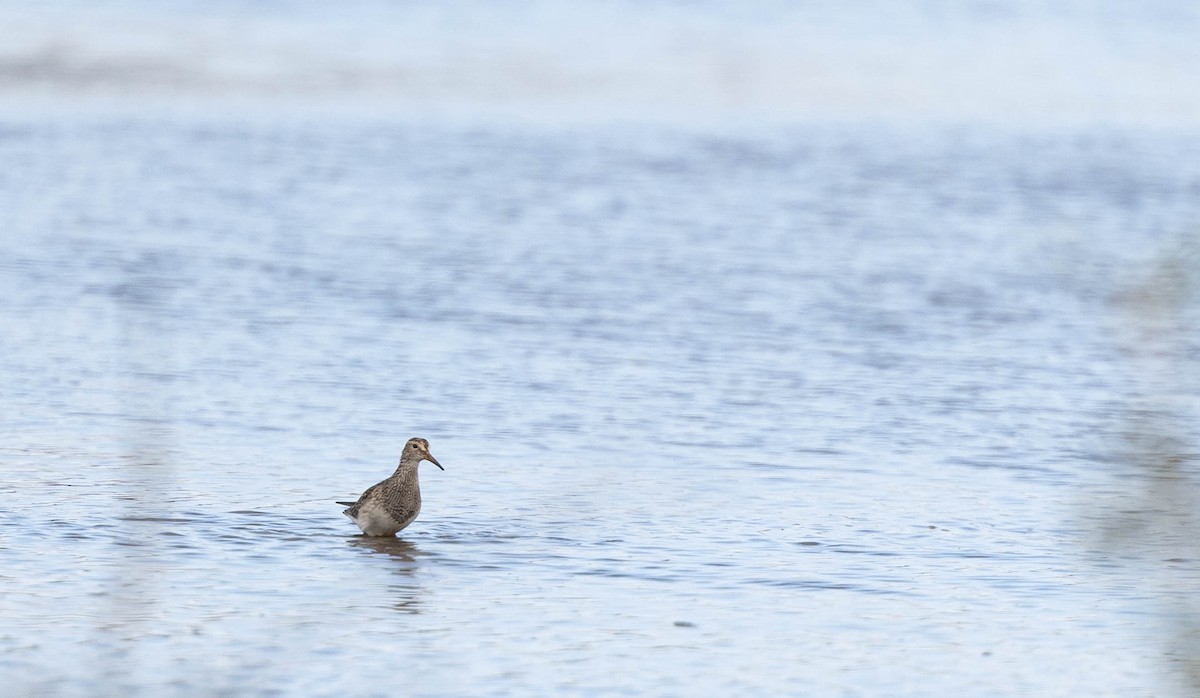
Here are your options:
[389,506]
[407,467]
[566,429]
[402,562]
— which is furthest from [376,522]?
[566,429]

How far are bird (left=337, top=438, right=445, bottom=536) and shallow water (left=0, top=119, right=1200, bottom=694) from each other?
0.11 m

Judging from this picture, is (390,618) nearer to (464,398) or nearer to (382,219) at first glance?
(464,398)

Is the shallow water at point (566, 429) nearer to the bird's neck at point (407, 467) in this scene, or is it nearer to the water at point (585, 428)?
the water at point (585, 428)

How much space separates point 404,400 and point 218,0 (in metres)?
29.0

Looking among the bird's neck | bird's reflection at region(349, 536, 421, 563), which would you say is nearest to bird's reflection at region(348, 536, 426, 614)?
bird's reflection at region(349, 536, 421, 563)

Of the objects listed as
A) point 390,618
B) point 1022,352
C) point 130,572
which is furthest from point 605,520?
point 1022,352

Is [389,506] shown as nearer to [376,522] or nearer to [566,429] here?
[376,522]

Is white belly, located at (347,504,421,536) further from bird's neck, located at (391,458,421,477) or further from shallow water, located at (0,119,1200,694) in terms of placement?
bird's neck, located at (391,458,421,477)

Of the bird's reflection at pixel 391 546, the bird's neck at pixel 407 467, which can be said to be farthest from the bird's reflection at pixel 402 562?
the bird's neck at pixel 407 467

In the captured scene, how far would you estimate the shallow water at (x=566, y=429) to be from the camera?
23.1 ft

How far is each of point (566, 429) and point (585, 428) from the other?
0.36 ft

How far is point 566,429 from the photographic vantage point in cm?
1140

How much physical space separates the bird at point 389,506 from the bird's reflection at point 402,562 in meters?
0.04

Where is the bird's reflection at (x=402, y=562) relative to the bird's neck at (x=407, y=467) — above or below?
below
